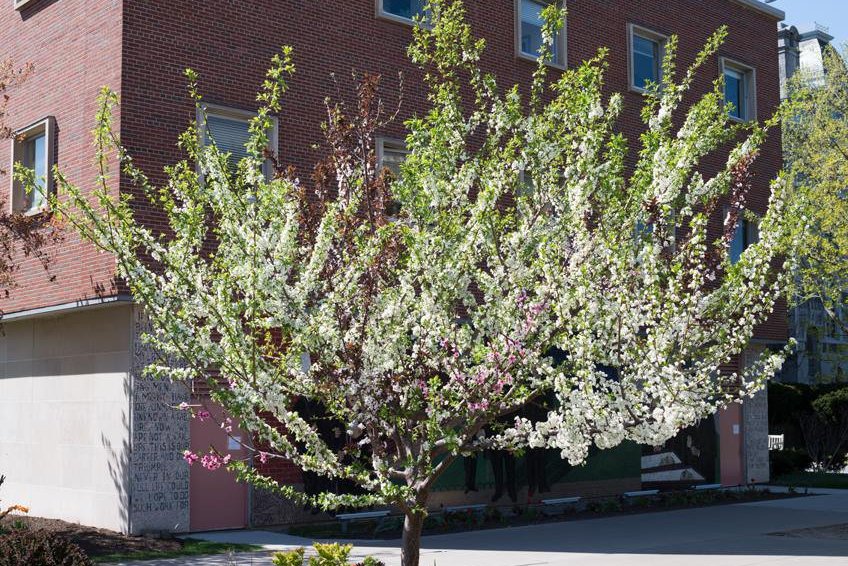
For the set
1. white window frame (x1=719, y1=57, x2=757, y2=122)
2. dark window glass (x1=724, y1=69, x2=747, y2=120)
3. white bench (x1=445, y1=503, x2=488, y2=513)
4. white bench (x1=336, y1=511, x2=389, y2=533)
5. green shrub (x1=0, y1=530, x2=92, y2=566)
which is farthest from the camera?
white window frame (x1=719, y1=57, x2=757, y2=122)

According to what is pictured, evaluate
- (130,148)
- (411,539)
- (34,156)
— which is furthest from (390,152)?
(411,539)

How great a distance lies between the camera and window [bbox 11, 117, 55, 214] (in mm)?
18828

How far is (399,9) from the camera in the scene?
20.6 m

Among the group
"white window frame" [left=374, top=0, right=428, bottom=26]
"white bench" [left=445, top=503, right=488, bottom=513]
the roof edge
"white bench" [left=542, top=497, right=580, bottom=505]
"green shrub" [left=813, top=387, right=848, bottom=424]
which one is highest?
the roof edge

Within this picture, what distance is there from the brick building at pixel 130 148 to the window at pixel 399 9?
37 millimetres

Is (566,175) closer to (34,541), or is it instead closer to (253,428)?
(253,428)

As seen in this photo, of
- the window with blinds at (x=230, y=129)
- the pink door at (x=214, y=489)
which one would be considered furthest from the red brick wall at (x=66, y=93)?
the pink door at (x=214, y=489)

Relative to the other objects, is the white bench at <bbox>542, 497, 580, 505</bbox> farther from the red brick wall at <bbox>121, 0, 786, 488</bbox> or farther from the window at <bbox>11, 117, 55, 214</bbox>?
the window at <bbox>11, 117, 55, 214</bbox>

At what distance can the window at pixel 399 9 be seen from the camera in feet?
66.3

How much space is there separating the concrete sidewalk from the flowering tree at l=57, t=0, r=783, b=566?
467cm

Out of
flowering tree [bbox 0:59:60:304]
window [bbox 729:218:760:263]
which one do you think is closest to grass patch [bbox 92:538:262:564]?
flowering tree [bbox 0:59:60:304]

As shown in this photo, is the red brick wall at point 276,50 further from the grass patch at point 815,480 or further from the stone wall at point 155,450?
the grass patch at point 815,480

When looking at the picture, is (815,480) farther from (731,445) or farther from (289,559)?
(289,559)

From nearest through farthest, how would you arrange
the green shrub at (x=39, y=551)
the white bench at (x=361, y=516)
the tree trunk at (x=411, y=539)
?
the green shrub at (x=39, y=551) → the tree trunk at (x=411, y=539) → the white bench at (x=361, y=516)
